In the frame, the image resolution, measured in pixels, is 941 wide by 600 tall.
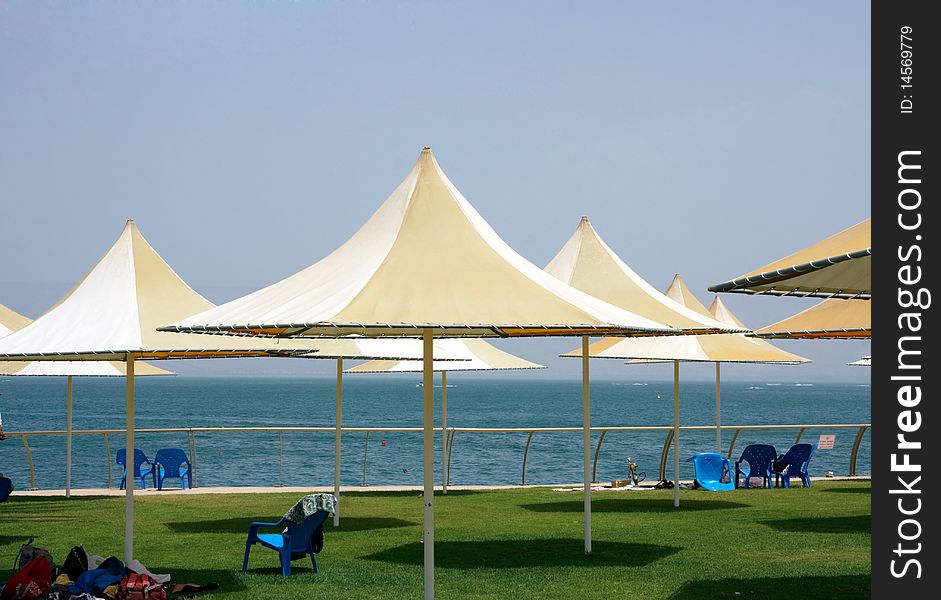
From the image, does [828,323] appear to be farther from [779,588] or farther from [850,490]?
Answer: [779,588]

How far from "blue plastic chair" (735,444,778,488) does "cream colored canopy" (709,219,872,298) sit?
1143 cm

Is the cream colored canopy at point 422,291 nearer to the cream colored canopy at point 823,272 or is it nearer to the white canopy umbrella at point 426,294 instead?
the white canopy umbrella at point 426,294

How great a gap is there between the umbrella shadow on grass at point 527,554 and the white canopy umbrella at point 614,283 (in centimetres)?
266

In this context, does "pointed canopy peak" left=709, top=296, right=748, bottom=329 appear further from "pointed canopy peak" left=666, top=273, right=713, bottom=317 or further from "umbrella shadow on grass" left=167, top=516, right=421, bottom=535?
"umbrella shadow on grass" left=167, top=516, right=421, bottom=535

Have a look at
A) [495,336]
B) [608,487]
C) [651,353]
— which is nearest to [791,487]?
[608,487]

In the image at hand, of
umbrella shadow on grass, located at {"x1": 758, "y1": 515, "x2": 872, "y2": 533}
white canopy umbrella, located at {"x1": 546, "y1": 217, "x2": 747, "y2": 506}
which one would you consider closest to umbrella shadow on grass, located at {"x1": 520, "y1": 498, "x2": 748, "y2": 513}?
white canopy umbrella, located at {"x1": 546, "y1": 217, "x2": 747, "y2": 506}

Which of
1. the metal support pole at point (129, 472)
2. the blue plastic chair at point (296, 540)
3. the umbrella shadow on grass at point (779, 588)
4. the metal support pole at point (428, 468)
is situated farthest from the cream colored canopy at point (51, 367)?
the umbrella shadow on grass at point (779, 588)

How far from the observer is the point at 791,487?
76.4 feet

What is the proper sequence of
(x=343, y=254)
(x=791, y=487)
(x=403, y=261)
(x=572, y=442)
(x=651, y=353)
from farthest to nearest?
(x=572, y=442), (x=791, y=487), (x=651, y=353), (x=343, y=254), (x=403, y=261)

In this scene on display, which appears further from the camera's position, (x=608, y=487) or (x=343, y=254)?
(x=608, y=487)

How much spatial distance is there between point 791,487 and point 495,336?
12439 millimetres

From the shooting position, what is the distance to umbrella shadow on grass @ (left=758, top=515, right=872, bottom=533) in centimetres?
1534
